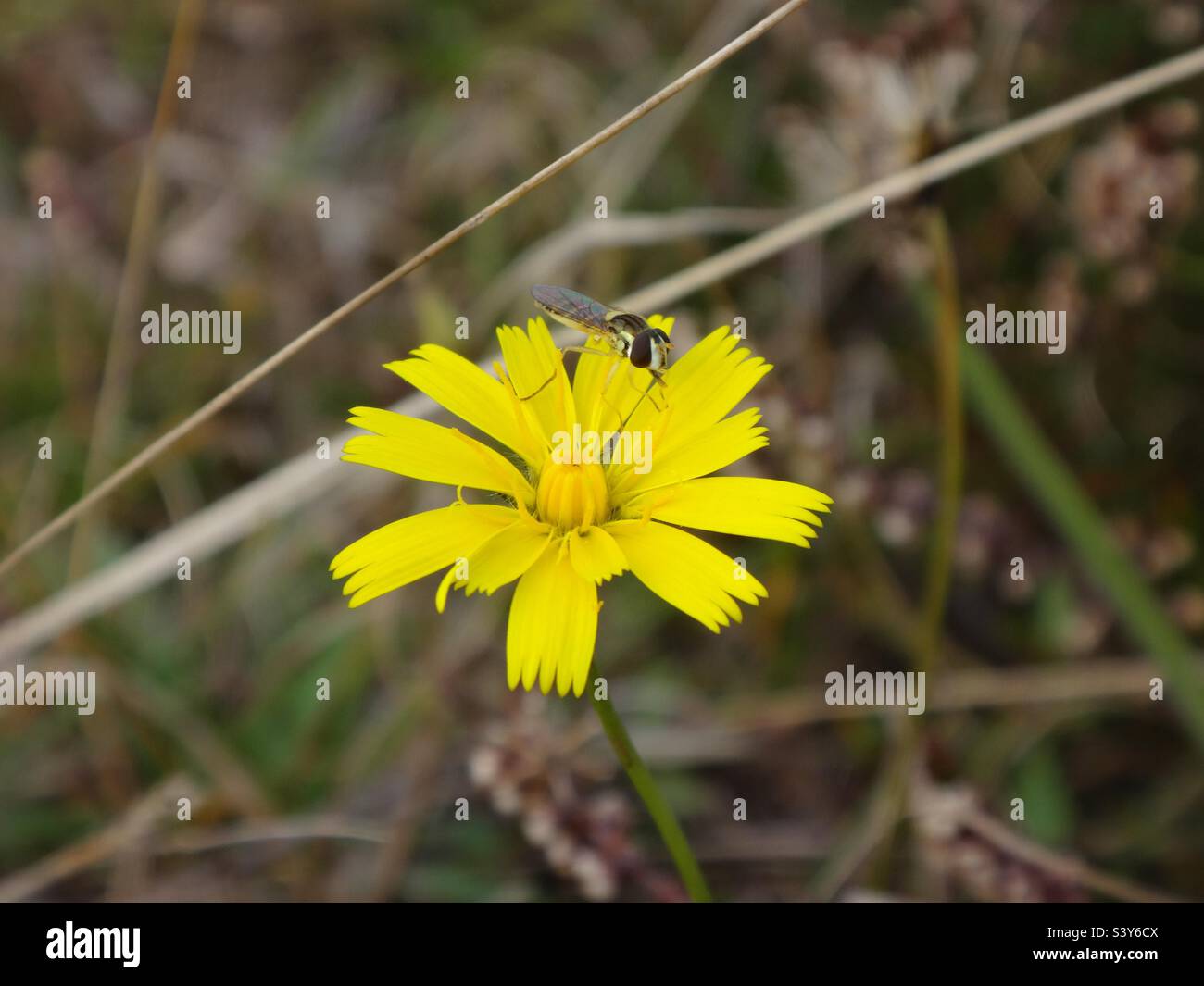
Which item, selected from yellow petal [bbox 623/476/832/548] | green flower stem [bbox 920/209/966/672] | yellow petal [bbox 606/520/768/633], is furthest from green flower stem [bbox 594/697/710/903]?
green flower stem [bbox 920/209/966/672]

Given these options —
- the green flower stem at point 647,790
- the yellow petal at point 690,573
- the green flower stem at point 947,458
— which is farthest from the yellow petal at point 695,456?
the green flower stem at point 947,458

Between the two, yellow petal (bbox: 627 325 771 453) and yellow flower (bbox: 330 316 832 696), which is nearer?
yellow flower (bbox: 330 316 832 696)

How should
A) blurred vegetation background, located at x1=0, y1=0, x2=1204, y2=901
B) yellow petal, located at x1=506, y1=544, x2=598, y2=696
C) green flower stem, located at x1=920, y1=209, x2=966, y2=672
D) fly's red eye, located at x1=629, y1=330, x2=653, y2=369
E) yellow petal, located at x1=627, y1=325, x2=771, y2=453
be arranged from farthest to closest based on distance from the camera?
1. blurred vegetation background, located at x1=0, y1=0, x2=1204, y2=901
2. green flower stem, located at x1=920, y1=209, x2=966, y2=672
3. yellow petal, located at x1=627, y1=325, x2=771, y2=453
4. fly's red eye, located at x1=629, y1=330, x2=653, y2=369
5. yellow petal, located at x1=506, y1=544, x2=598, y2=696

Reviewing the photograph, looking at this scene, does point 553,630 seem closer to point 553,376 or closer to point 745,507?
point 745,507

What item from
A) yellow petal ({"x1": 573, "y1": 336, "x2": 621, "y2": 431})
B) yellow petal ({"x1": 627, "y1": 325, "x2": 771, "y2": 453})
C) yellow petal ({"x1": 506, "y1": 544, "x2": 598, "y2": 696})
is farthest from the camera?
yellow petal ({"x1": 573, "y1": 336, "x2": 621, "y2": 431})

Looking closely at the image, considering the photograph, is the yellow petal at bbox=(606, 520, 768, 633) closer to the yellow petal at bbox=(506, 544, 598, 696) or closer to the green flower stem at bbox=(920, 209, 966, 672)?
the yellow petal at bbox=(506, 544, 598, 696)

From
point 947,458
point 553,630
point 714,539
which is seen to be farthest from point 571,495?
point 714,539
